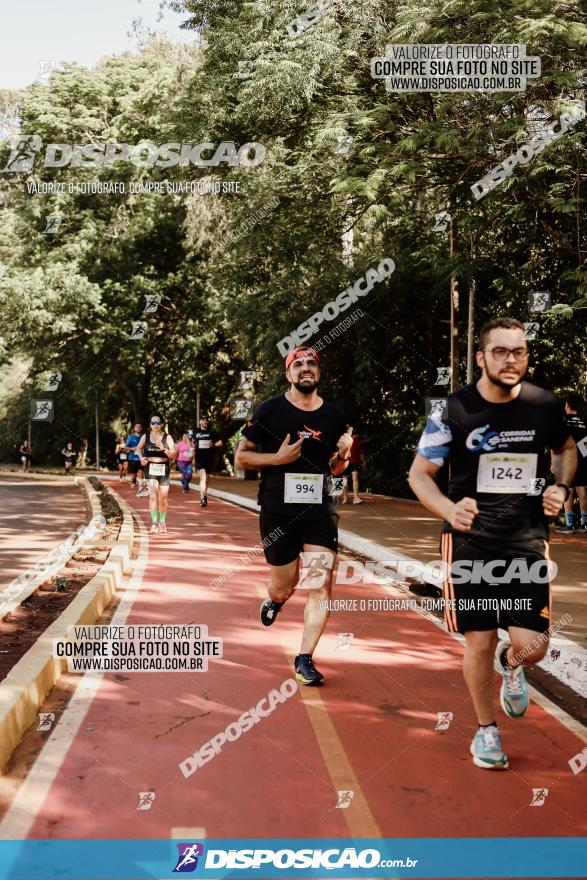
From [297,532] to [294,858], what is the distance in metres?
2.93

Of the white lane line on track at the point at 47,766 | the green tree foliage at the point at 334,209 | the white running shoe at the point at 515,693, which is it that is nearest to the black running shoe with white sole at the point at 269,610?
the white lane line on track at the point at 47,766

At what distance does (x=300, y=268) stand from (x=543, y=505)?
16546 millimetres

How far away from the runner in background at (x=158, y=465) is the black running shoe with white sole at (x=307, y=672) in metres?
9.44

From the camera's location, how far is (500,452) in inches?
189

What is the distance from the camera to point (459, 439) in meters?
4.84

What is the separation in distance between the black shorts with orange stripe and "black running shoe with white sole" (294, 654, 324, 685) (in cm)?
186

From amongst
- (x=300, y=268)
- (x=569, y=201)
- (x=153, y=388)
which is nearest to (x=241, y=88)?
(x=300, y=268)

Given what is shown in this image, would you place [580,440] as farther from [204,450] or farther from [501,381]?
[501,381]

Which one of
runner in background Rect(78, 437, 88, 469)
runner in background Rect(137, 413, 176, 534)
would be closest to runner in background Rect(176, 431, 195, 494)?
runner in background Rect(137, 413, 176, 534)

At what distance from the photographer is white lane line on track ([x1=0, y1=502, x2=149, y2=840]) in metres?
4.23

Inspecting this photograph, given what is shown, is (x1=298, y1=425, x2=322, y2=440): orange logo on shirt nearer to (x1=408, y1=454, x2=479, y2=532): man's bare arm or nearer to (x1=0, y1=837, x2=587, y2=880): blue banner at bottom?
(x1=408, y1=454, x2=479, y2=532): man's bare arm

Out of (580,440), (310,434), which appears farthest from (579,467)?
(310,434)

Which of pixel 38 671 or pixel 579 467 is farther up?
pixel 579 467

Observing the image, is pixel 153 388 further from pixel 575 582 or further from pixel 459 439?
pixel 459 439
